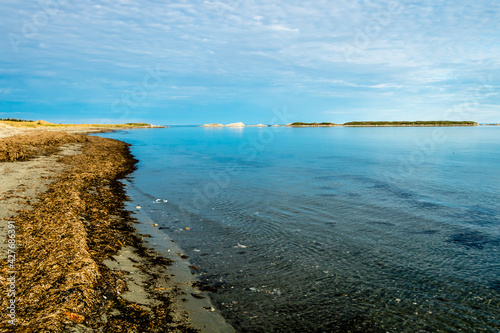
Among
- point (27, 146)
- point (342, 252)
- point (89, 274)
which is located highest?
point (27, 146)

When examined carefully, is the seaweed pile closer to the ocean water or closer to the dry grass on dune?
the ocean water

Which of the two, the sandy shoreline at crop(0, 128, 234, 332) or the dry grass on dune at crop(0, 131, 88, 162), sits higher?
the dry grass on dune at crop(0, 131, 88, 162)

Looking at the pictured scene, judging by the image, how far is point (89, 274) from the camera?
23.0 ft

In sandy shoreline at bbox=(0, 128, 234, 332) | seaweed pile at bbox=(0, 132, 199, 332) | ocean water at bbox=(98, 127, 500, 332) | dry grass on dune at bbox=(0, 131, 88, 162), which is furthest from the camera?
dry grass on dune at bbox=(0, 131, 88, 162)

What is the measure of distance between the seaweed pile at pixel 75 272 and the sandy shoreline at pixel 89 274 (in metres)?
0.02

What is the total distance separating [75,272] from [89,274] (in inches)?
12.3

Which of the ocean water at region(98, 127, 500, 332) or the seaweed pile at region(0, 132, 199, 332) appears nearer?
the seaweed pile at region(0, 132, 199, 332)

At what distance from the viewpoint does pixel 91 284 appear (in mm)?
6656

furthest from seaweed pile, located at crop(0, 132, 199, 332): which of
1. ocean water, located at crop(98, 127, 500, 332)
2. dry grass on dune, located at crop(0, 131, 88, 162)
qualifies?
dry grass on dune, located at crop(0, 131, 88, 162)

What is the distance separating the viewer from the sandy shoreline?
559 centimetres

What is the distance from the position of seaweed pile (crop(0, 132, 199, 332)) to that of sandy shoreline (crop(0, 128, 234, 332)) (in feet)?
0.06

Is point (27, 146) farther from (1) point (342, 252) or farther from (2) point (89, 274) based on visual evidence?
(1) point (342, 252)

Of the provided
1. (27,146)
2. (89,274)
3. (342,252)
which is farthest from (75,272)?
(27,146)

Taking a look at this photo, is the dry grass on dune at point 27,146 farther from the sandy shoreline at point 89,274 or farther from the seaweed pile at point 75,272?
the seaweed pile at point 75,272
